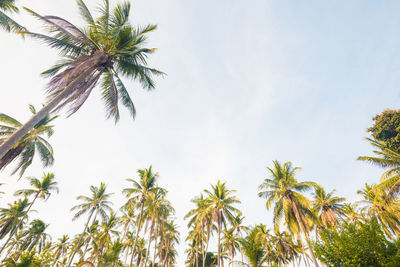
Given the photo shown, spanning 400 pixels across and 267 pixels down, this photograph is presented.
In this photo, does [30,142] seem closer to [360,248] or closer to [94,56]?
[94,56]

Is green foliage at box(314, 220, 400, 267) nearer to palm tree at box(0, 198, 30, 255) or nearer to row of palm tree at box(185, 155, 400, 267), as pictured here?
row of palm tree at box(185, 155, 400, 267)

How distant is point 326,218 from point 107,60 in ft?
108

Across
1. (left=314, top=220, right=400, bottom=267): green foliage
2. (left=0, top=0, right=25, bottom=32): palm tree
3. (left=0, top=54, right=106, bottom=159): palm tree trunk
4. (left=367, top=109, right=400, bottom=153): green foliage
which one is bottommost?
(left=314, top=220, right=400, bottom=267): green foliage

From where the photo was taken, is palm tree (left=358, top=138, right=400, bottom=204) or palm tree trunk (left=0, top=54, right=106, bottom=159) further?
palm tree (left=358, top=138, right=400, bottom=204)

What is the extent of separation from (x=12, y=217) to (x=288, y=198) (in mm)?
38233

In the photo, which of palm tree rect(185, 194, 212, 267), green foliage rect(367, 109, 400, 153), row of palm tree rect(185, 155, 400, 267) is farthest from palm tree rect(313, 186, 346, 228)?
palm tree rect(185, 194, 212, 267)

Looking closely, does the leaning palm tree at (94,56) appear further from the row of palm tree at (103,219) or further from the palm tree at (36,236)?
the palm tree at (36,236)

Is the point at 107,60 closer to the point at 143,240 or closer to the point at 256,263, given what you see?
the point at 256,263

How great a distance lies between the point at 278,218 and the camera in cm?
2230

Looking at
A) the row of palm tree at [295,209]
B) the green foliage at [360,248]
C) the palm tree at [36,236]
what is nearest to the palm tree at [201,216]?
the row of palm tree at [295,209]

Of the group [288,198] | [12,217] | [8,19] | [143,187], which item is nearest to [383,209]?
[288,198]

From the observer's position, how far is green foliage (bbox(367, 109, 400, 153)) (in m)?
22.5

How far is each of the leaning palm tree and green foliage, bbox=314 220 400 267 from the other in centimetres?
1417

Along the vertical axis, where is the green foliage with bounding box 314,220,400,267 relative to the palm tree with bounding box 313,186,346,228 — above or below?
below
